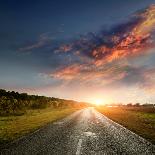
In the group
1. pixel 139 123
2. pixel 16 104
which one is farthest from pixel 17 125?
pixel 16 104

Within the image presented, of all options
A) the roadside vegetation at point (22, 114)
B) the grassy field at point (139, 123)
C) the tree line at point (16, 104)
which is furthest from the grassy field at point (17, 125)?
the tree line at point (16, 104)

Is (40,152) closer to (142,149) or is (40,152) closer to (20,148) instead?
(20,148)

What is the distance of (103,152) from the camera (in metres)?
12.1

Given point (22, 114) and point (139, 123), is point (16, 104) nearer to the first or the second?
point (22, 114)

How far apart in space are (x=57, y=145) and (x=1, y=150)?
118 inches

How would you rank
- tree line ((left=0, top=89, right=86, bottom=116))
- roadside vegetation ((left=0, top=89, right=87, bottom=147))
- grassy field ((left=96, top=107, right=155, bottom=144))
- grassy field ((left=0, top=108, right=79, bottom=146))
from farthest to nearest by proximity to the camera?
tree line ((left=0, top=89, right=86, bottom=116)) → roadside vegetation ((left=0, top=89, right=87, bottom=147)) → grassy field ((left=96, top=107, right=155, bottom=144)) → grassy field ((left=0, top=108, right=79, bottom=146))

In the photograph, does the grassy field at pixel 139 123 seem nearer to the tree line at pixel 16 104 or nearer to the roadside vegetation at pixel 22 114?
the roadside vegetation at pixel 22 114

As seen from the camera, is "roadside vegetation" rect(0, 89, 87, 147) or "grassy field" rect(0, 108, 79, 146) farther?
"roadside vegetation" rect(0, 89, 87, 147)

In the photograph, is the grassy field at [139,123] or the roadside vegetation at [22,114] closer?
the grassy field at [139,123]

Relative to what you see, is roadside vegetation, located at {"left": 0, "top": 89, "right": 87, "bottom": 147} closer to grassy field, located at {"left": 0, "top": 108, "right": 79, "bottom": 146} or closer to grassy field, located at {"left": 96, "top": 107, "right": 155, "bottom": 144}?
grassy field, located at {"left": 0, "top": 108, "right": 79, "bottom": 146}

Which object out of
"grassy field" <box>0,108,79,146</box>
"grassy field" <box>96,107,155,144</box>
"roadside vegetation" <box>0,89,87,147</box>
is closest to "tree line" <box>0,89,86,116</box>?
"roadside vegetation" <box>0,89,87,147</box>

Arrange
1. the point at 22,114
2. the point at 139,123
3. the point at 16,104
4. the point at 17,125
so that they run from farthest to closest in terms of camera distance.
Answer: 1. the point at 16,104
2. the point at 22,114
3. the point at 139,123
4. the point at 17,125

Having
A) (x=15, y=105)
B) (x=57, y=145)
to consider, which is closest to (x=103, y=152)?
(x=57, y=145)

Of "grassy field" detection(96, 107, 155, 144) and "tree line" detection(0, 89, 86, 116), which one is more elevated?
"tree line" detection(0, 89, 86, 116)
